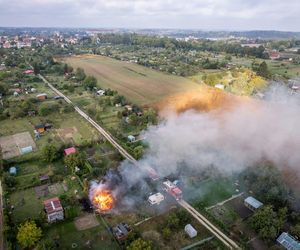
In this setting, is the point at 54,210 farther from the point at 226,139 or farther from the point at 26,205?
the point at 226,139

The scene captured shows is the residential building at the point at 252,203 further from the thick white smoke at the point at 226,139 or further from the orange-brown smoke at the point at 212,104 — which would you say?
the orange-brown smoke at the point at 212,104

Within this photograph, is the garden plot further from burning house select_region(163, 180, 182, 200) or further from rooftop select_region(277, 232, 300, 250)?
rooftop select_region(277, 232, 300, 250)

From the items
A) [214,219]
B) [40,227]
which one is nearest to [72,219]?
[40,227]

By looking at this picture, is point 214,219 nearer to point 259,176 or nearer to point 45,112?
point 259,176

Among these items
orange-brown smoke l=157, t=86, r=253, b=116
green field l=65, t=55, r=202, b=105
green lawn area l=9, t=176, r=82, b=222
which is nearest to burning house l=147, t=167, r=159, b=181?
green lawn area l=9, t=176, r=82, b=222

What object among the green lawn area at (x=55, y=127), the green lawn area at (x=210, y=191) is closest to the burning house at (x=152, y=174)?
the green lawn area at (x=210, y=191)

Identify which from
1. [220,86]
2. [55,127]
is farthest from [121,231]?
[220,86]
